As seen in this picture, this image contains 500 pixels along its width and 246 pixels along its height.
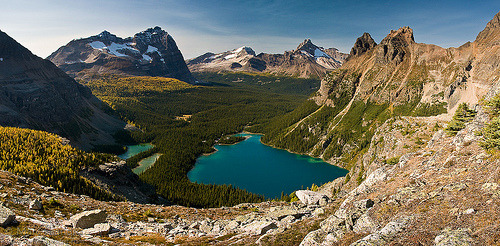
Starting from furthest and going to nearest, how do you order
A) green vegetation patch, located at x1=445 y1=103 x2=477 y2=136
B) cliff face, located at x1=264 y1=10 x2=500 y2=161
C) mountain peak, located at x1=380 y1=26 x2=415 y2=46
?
mountain peak, located at x1=380 y1=26 x2=415 y2=46, cliff face, located at x1=264 y1=10 x2=500 y2=161, green vegetation patch, located at x1=445 y1=103 x2=477 y2=136

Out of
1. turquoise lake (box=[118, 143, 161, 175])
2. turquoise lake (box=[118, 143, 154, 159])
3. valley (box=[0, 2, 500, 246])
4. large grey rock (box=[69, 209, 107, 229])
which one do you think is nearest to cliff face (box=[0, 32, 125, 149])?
valley (box=[0, 2, 500, 246])

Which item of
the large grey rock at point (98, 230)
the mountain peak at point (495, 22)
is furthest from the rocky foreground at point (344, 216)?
the mountain peak at point (495, 22)

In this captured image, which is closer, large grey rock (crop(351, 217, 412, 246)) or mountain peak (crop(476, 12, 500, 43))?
large grey rock (crop(351, 217, 412, 246))

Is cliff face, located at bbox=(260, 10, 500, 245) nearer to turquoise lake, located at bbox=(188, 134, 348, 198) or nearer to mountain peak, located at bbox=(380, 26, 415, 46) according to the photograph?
mountain peak, located at bbox=(380, 26, 415, 46)

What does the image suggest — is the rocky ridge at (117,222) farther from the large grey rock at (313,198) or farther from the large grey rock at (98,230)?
the large grey rock at (313,198)

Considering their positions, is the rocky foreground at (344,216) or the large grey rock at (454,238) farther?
the rocky foreground at (344,216)
